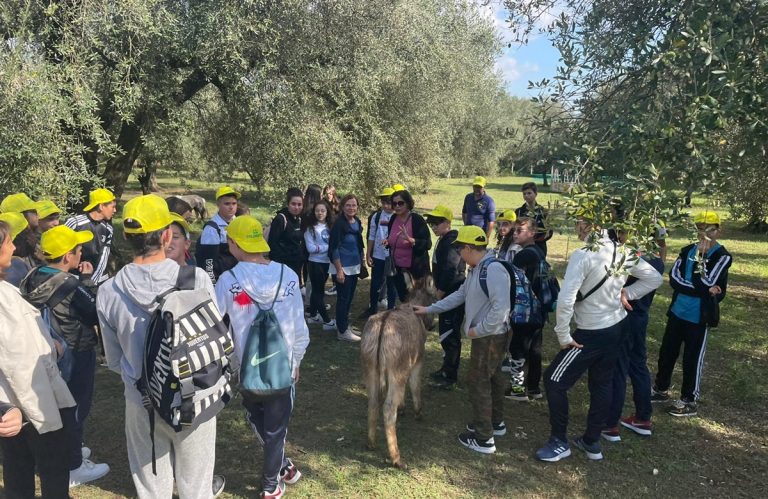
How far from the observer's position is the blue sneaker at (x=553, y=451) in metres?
4.34

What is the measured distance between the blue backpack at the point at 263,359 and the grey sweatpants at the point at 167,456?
0.35m

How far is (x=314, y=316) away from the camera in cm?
763

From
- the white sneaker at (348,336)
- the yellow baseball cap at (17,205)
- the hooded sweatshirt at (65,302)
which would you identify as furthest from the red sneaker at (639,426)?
the yellow baseball cap at (17,205)

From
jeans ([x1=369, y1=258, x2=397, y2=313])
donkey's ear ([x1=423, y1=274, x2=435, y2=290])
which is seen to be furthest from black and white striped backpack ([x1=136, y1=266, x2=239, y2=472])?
jeans ([x1=369, y1=258, x2=397, y2=313])

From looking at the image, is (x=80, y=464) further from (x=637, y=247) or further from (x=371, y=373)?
(x=637, y=247)

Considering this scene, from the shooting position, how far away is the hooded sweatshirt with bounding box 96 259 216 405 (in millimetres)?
2707

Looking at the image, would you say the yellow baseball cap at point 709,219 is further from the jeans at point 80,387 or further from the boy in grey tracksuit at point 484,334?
the jeans at point 80,387

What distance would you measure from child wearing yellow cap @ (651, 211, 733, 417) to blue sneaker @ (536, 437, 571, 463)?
1.62 metres

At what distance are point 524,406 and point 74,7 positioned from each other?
24.9 feet

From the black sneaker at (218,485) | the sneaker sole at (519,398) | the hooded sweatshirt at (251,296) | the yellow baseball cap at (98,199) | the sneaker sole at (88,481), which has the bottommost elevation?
the sneaker sole at (88,481)

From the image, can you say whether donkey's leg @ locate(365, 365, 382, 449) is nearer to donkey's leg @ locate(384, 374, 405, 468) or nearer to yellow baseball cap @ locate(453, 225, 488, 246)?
donkey's leg @ locate(384, 374, 405, 468)

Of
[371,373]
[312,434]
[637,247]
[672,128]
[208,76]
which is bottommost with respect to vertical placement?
[312,434]

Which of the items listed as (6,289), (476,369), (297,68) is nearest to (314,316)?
(476,369)

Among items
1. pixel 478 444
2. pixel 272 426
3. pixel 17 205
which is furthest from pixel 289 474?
pixel 17 205
